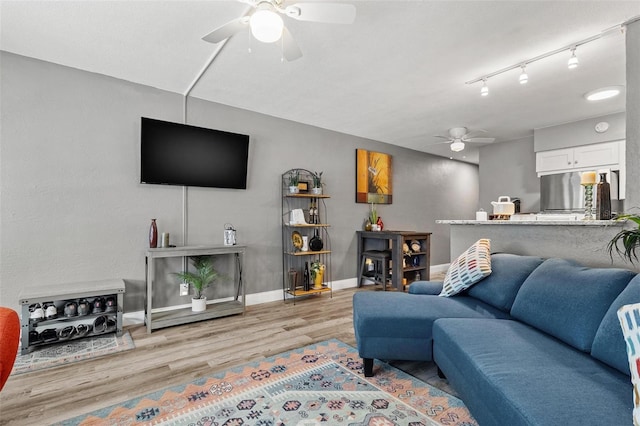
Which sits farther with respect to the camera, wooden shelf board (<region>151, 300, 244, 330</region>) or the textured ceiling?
wooden shelf board (<region>151, 300, 244, 330</region>)

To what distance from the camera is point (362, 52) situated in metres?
2.62

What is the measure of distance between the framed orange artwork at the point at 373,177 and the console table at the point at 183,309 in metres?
2.42

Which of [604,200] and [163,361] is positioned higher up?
[604,200]

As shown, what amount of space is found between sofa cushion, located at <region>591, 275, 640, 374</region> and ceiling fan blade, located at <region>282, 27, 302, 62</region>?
2.24 meters

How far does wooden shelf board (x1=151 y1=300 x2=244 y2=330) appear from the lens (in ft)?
10.2

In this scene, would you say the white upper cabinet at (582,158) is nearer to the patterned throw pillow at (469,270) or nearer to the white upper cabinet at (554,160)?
the white upper cabinet at (554,160)

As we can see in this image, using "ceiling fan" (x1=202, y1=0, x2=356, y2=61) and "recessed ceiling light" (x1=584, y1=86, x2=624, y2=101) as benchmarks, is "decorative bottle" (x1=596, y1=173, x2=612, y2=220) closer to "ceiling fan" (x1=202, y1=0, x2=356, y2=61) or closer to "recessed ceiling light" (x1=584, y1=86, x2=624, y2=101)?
"recessed ceiling light" (x1=584, y1=86, x2=624, y2=101)

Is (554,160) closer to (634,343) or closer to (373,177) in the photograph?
(373,177)

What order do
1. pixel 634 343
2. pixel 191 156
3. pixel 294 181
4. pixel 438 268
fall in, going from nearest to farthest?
pixel 634 343 → pixel 191 156 → pixel 294 181 → pixel 438 268

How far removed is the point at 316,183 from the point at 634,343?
3.64 metres

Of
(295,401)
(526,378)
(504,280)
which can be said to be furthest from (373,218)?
(526,378)

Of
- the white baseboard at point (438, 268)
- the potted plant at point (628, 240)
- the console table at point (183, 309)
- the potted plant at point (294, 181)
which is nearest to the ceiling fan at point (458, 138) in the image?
the potted plant at point (294, 181)

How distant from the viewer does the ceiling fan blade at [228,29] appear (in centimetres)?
187

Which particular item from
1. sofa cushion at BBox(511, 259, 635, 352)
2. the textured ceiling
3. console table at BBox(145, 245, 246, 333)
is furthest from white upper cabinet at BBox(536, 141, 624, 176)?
console table at BBox(145, 245, 246, 333)
